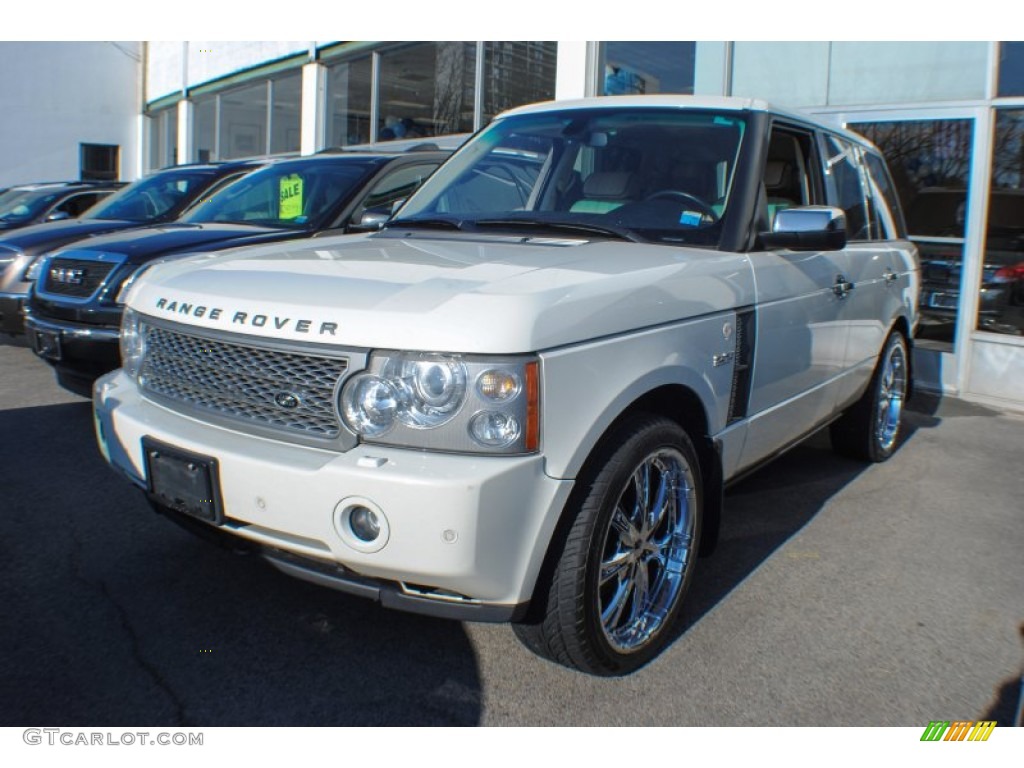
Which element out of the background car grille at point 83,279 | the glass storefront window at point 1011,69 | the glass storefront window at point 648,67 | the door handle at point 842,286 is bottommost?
the background car grille at point 83,279

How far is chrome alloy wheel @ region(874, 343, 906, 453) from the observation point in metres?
5.25

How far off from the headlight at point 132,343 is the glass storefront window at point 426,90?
935cm

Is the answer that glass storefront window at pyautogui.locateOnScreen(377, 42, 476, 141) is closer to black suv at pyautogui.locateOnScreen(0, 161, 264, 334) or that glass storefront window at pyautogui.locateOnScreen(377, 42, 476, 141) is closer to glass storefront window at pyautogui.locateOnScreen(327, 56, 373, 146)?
glass storefront window at pyautogui.locateOnScreen(327, 56, 373, 146)

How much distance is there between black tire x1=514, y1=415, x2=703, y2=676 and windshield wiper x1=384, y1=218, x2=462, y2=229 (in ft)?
4.35

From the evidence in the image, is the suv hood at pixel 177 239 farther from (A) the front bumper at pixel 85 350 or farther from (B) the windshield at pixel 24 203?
(B) the windshield at pixel 24 203

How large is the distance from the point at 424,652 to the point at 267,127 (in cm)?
1649

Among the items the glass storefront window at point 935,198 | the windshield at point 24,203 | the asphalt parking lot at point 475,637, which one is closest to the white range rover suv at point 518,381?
the asphalt parking lot at point 475,637

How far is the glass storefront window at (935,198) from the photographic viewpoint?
753 centimetres

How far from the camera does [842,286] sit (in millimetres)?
4102

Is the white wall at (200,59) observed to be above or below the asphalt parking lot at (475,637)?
above

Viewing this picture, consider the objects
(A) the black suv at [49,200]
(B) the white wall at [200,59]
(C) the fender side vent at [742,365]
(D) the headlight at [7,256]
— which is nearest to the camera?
(C) the fender side vent at [742,365]

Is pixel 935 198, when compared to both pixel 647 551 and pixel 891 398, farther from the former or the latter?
pixel 647 551
